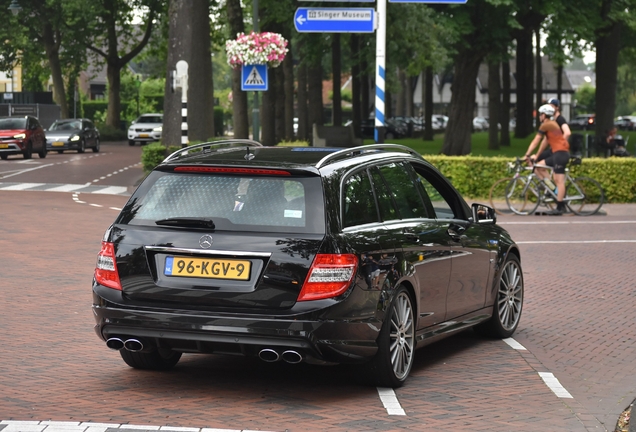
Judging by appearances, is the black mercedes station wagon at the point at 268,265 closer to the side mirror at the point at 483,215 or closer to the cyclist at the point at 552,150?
the side mirror at the point at 483,215

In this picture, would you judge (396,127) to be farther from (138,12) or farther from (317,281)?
(317,281)

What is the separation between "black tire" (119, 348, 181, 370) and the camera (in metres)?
7.19

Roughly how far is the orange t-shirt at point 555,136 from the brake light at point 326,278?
45.7ft

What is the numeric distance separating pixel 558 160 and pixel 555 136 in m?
0.43

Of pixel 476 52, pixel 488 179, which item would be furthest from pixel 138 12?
pixel 488 179

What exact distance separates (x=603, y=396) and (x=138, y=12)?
55.1 meters

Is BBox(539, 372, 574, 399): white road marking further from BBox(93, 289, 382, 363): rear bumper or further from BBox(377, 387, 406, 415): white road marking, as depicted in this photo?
BBox(93, 289, 382, 363): rear bumper

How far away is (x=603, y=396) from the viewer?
6.81 m

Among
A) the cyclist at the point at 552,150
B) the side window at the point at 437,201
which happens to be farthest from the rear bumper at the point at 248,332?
the cyclist at the point at 552,150

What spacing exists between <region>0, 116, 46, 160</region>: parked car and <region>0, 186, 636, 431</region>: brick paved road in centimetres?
2827

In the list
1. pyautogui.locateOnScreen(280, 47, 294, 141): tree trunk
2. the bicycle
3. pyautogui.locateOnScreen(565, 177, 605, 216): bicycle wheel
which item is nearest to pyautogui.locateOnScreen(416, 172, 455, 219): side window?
the bicycle

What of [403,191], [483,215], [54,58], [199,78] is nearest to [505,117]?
[199,78]

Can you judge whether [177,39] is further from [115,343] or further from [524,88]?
[524,88]

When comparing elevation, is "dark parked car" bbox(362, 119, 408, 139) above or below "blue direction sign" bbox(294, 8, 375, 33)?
below
